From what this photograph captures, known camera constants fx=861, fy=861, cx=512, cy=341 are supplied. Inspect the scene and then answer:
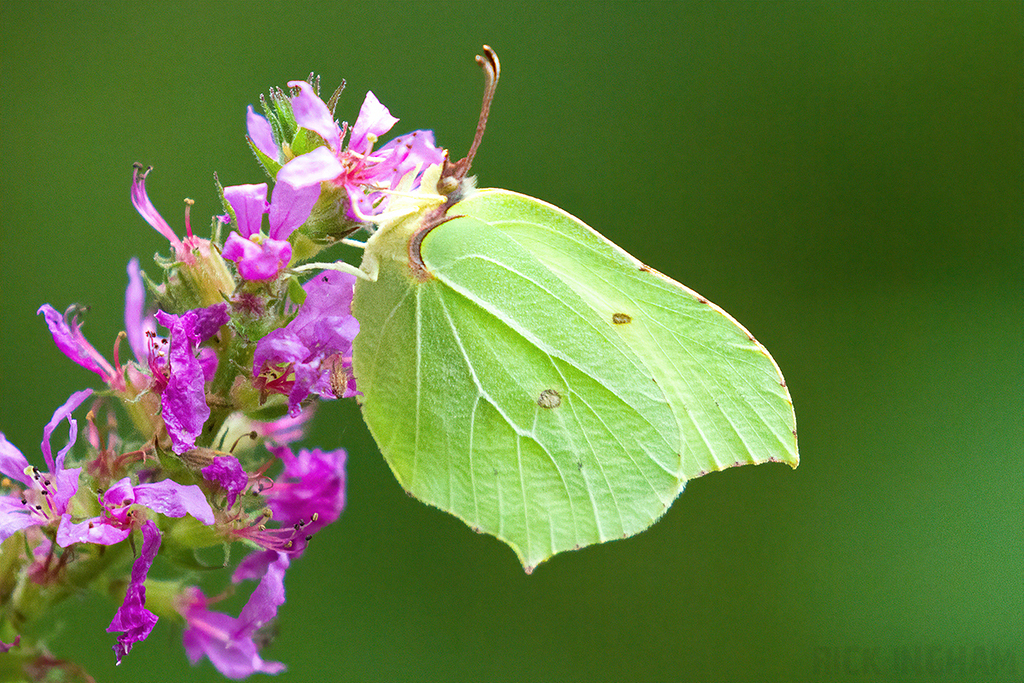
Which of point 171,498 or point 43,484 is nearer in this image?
point 171,498

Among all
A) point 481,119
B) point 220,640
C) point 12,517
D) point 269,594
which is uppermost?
point 481,119

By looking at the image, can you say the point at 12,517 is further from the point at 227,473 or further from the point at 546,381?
the point at 546,381

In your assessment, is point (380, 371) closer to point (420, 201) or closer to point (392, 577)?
point (420, 201)

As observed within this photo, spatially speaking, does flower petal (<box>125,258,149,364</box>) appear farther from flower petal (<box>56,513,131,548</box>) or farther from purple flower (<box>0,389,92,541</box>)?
flower petal (<box>56,513,131,548</box>)

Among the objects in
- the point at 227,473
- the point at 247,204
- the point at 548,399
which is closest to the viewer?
the point at 227,473

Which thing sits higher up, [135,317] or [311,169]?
[311,169]

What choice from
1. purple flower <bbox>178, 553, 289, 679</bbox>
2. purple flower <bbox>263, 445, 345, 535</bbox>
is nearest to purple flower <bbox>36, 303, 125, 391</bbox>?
purple flower <bbox>263, 445, 345, 535</bbox>

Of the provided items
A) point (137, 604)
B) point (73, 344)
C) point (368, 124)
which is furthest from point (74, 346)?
point (368, 124)
